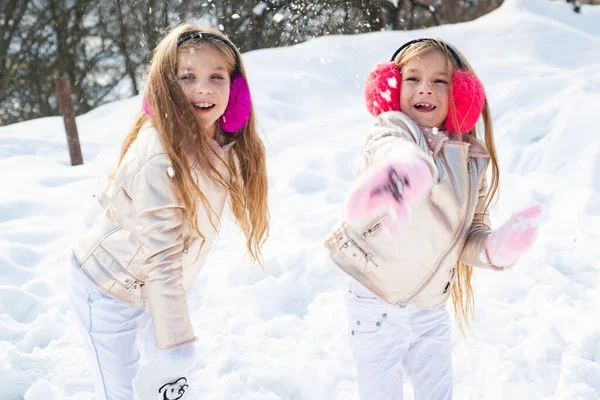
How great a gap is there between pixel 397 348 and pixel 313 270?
1557 millimetres

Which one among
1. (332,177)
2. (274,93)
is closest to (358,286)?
(332,177)

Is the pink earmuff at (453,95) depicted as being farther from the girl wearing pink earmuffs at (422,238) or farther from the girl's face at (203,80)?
the girl's face at (203,80)

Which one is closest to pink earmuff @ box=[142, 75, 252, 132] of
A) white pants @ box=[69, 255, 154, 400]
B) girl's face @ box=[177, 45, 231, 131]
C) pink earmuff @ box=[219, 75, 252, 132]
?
pink earmuff @ box=[219, 75, 252, 132]

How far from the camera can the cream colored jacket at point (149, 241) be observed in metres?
1.57

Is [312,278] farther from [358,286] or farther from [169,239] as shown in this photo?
[169,239]

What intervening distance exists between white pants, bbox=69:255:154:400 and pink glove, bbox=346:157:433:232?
3.04 ft

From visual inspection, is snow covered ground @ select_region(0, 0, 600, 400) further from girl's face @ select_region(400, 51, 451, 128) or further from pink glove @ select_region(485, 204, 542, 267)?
girl's face @ select_region(400, 51, 451, 128)

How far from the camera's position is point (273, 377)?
98.7 inches

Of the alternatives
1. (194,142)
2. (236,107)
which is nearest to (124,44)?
(236,107)

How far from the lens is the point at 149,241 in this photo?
1.58 meters

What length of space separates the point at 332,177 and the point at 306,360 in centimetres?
208

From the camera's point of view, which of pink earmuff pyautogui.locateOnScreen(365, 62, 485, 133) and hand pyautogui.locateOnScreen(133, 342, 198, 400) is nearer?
hand pyautogui.locateOnScreen(133, 342, 198, 400)

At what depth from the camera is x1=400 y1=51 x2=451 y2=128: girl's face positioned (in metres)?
1.79

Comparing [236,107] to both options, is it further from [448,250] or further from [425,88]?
[448,250]
